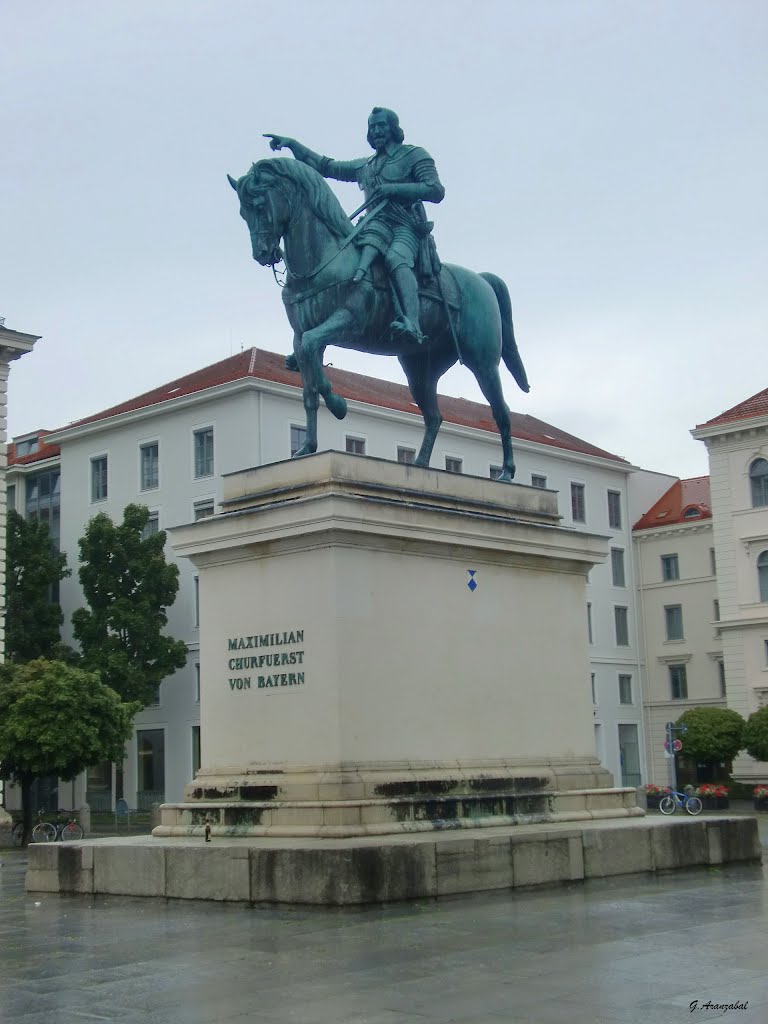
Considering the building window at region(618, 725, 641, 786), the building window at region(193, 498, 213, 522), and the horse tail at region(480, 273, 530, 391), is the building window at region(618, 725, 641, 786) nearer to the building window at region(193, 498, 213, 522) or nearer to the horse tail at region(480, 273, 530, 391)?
the building window at region(193, 498, 213, 522)

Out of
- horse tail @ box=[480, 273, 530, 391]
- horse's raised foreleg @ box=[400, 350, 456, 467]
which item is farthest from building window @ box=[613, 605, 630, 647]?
horse's raised foreleg @ box=[400, 350, 456, 467]

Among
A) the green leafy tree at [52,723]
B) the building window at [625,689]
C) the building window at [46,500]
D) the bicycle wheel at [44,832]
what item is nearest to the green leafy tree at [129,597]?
the building window at [46,500]

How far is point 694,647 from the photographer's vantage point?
73.7m

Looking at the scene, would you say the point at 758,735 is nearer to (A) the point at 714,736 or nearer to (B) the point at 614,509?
(A) the point at 714,736

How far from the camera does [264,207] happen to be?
14.9m

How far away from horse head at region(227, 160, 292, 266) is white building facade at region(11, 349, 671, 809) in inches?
1545

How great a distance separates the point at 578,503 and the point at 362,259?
193ft

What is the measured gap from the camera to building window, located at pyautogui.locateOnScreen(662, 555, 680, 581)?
7501cm

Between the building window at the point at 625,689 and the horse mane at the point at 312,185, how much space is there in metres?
60.6

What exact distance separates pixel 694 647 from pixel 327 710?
62.7 metres

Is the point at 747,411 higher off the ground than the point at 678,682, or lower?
higher

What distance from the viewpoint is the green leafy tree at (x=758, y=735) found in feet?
181

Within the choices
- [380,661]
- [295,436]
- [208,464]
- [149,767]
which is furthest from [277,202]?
[149,767]

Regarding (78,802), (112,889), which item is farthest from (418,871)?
(78,802)
